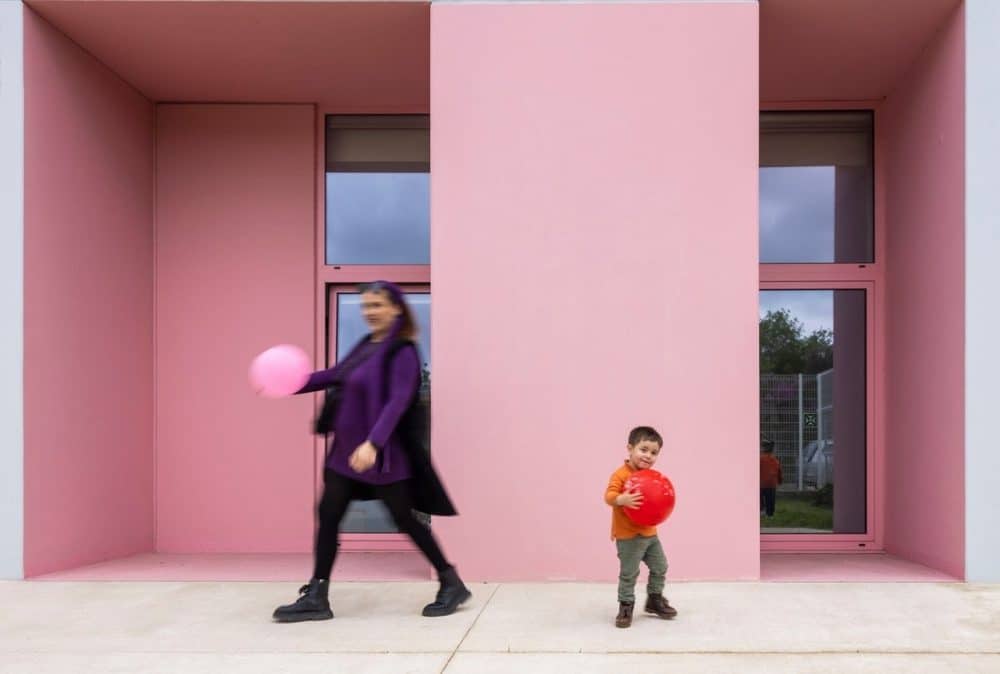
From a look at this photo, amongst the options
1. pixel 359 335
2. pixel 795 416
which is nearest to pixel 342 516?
pixel 359 335

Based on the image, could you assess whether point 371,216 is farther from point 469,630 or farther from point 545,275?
point 469,630

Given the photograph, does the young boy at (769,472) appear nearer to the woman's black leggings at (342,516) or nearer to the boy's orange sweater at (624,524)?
the boy's orange sweater at (624,524)

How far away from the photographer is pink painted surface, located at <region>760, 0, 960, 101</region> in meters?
5.68

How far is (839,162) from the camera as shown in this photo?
7.10 m

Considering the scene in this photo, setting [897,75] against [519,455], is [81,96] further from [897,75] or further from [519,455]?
[897,75]

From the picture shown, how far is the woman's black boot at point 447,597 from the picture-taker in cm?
464

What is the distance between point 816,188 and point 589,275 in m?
2.51

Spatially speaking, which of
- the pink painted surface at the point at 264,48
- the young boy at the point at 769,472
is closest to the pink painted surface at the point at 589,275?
the pink painted surface at the point at 264,48

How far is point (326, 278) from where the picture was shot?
23.2 ft

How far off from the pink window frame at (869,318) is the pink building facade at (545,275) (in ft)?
0.07

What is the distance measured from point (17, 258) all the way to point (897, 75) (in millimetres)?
5901
